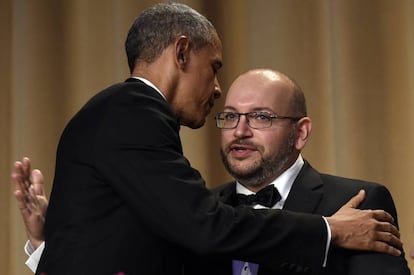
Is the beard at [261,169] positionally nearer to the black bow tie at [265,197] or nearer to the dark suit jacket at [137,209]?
the black bow tie at [265,197]

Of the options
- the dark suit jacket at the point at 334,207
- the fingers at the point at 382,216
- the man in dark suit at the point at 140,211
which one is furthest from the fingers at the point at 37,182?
the fingers at the point at 382,216

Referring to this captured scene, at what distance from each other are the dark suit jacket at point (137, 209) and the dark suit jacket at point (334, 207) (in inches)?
9.6

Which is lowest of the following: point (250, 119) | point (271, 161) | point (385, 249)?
point (385, 249)

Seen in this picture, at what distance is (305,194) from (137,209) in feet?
2.04

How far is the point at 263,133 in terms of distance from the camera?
2.24 m

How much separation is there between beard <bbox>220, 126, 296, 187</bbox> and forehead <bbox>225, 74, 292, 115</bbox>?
117 mm

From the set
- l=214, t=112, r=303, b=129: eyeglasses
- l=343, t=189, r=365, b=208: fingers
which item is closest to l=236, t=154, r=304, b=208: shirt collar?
l=214, t=112, r=303, b=129: eyeglasses

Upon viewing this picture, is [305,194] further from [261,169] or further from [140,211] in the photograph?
[140,211]

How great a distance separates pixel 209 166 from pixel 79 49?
2.25 ft

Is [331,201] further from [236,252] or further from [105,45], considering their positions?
[105,45]

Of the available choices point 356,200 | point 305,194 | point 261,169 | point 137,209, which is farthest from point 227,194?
point 137,209

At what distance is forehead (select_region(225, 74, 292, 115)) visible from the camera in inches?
88.8

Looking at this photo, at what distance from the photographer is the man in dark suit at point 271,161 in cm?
210

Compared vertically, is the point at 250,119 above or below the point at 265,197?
above
